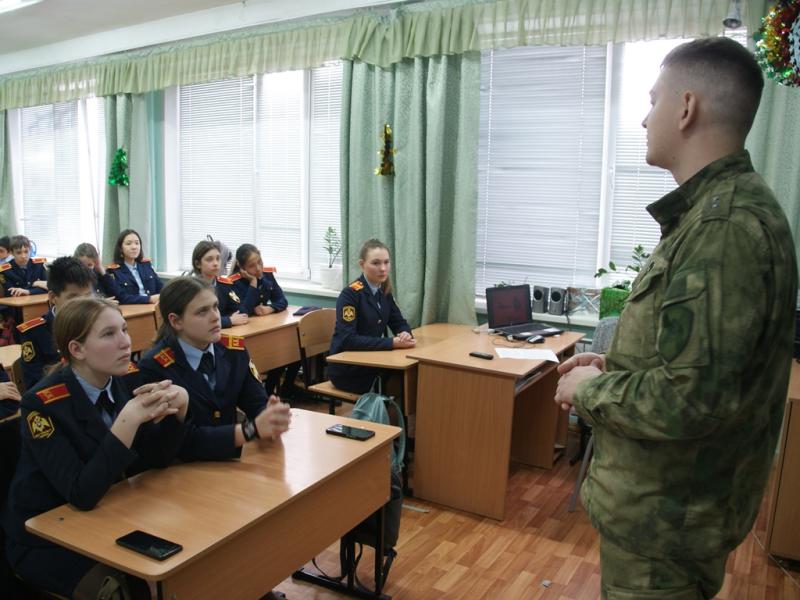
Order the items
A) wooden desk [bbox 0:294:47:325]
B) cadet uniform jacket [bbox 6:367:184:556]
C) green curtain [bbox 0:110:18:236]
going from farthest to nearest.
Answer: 1. green curtain [bbox 0:110:18:236]
2. wooden desk [bbox 0:294:47:325]
3. cadet uniform jacket [bbox 6:367:184:556]

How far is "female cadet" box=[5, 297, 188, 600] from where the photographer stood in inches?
62.8

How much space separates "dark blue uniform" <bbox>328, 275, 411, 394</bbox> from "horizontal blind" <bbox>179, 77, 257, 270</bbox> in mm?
2597

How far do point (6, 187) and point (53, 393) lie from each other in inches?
300

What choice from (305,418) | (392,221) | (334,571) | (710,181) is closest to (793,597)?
(334,571)

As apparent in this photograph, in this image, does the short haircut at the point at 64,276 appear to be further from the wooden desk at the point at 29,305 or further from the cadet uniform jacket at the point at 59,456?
the wooden desk at the point at 29,305

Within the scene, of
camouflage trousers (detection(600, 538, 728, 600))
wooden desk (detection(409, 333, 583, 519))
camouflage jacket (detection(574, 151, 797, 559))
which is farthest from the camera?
wooden desk (detection(409, 333, 583, 519))

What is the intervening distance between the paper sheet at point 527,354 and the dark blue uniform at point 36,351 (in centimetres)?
212

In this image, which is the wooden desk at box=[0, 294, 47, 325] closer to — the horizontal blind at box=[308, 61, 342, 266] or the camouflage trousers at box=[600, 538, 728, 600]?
the horizontal blind at box=[308, 61, 342, 266]

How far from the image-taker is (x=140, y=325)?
184 inches

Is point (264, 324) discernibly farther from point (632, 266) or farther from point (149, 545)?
point (149, 545)

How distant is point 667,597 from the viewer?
45.0 inches

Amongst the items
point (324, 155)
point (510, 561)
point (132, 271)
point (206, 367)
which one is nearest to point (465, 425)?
point (510, 561)

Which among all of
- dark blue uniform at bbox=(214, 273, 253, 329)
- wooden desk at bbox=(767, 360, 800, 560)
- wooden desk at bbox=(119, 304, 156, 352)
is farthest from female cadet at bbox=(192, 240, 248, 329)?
wooden desk at bbox=(767, 360, 800, 560)

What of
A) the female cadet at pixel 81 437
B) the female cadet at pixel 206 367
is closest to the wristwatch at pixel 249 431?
the female cadet at pixel 206 367
